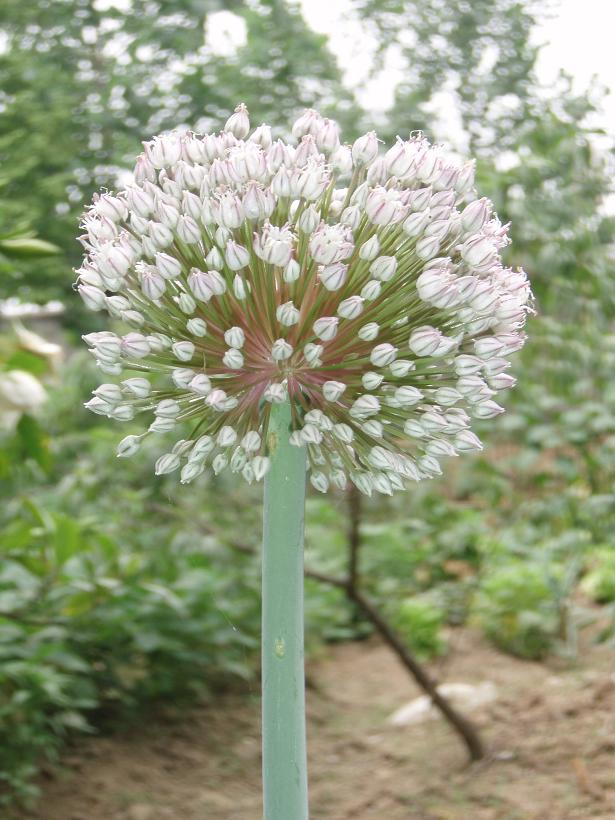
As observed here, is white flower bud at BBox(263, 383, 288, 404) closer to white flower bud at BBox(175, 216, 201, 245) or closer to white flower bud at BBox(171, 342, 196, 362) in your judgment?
white flower bud at BBox(171, 342, 196, 362)


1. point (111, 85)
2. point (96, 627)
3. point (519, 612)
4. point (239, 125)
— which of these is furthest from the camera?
point (111, 85)

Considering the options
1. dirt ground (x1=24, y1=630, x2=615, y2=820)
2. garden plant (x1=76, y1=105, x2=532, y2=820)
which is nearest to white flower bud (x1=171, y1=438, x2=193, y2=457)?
garden plant (x1=76, y1=105, x2=532, y2=820)

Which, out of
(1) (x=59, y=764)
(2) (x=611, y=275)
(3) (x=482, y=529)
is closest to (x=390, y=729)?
(3) (x=482, y=529)

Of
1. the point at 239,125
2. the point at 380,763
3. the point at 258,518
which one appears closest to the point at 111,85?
the point at 258,518

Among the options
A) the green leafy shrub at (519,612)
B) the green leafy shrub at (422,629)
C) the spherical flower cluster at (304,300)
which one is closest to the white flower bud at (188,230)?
the spherical flower cluster at (304,300)

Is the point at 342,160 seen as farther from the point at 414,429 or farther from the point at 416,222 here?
the point at 414,429

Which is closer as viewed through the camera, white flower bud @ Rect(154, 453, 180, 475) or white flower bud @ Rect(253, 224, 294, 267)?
white flower bud @ Rect(253, 224, 294, 267)
